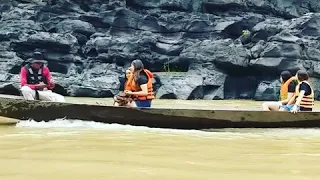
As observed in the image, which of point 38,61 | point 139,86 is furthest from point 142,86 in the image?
point 38,61

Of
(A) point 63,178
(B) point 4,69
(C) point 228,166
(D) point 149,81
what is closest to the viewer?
(A) point 63,178

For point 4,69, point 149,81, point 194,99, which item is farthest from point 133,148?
point 4,69

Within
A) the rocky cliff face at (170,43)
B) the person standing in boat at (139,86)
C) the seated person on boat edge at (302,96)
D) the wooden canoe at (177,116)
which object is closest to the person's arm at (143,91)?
the person standing in boat at (139,86)

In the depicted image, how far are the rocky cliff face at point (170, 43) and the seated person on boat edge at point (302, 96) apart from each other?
478 inches

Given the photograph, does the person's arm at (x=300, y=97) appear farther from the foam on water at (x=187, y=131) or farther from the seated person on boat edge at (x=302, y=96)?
the foam on water at (x=187, y=131)

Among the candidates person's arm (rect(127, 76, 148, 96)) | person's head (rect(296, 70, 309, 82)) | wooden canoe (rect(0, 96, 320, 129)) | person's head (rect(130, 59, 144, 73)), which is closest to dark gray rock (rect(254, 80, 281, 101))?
person's head (rect(296, 70, 309, 82))

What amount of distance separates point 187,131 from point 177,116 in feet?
1.30

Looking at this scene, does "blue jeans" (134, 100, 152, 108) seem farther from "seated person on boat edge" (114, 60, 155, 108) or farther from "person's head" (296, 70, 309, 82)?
"person's head" (296, 70, 309, 82)

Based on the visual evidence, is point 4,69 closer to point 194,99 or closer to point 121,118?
point 194,99

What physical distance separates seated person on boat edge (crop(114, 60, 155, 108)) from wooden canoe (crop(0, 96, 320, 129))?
0.60m

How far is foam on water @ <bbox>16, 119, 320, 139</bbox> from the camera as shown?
6.48 meters

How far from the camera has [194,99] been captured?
20172mm

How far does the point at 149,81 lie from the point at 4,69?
15.9 metres

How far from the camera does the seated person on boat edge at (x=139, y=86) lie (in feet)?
25.0
